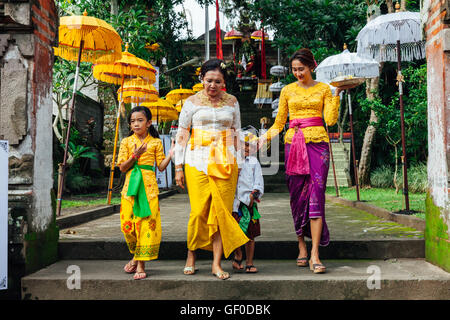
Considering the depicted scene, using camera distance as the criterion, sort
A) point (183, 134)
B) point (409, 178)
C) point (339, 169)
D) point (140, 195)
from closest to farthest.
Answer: point (140, 195) < point (183, 134) < point (409, 178) < point (339, 169)

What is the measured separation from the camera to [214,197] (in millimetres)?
3414

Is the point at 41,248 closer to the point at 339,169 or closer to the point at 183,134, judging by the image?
the point at 183,134

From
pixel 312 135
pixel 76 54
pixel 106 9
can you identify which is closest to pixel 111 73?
pixel 76 54

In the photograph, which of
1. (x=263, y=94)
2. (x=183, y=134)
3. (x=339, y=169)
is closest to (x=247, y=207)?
(x=183, y=134)

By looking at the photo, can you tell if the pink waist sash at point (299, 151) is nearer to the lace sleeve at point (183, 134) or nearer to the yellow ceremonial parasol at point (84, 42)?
the lace sleeve at point (183, 134)

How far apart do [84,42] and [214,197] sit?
390 centimetres

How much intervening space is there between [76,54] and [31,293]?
4008 millimetres

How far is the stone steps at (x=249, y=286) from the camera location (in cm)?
324

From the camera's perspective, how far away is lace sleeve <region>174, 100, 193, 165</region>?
11.8ft

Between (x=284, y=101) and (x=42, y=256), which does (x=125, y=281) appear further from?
(x=284, y=101)

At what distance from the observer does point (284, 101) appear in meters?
3.95

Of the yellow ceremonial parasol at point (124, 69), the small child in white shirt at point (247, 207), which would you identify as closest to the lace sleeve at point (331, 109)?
the small child in white shirt at point (247, 207)

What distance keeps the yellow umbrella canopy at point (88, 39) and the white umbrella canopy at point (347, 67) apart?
11.7 ft

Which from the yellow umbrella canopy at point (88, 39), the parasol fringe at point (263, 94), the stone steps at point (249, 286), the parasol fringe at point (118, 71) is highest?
the parasol fringe at point (263, 94)
